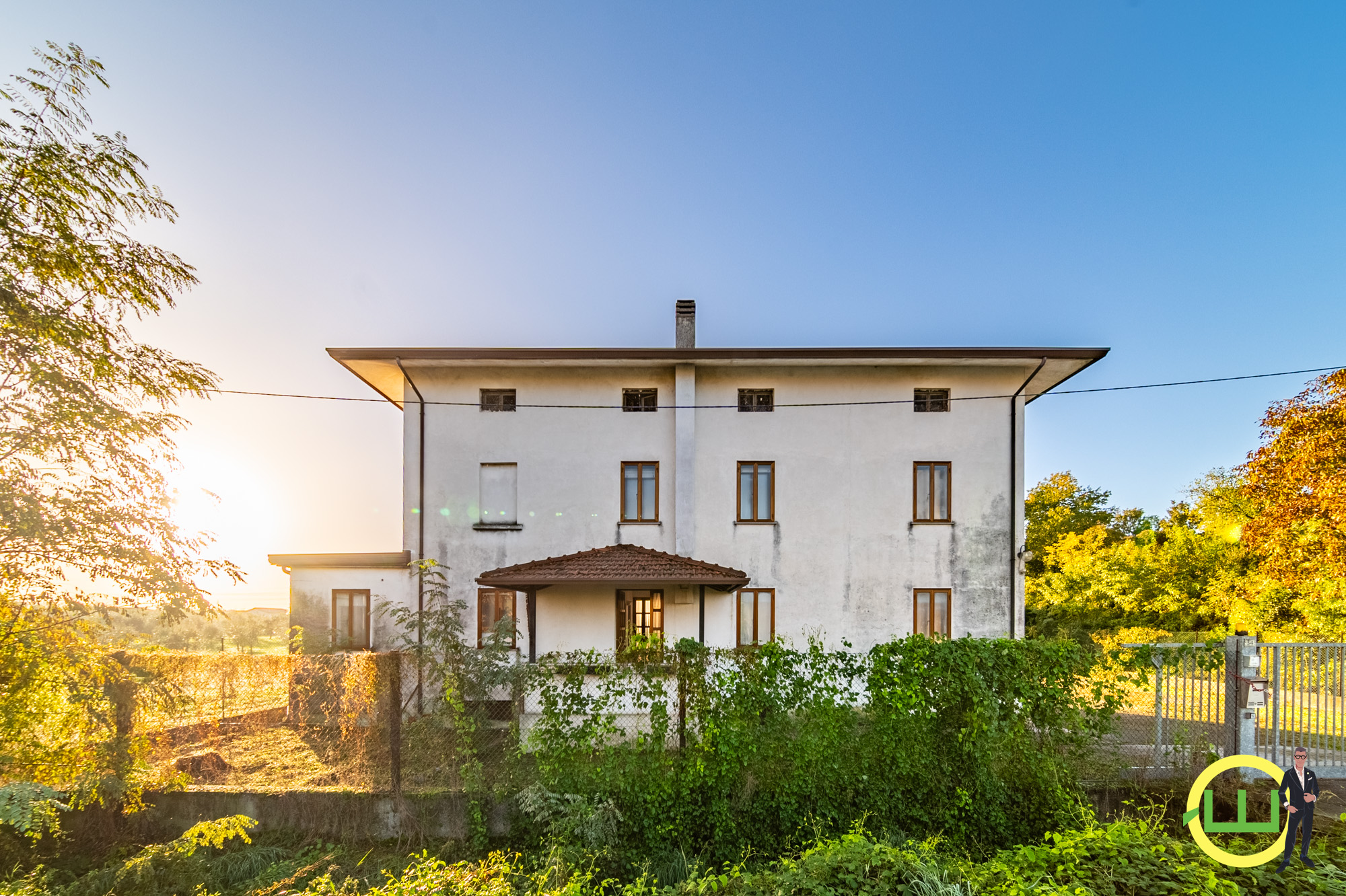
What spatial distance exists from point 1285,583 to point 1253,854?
1526 cm

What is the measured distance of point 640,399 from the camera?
12281mm

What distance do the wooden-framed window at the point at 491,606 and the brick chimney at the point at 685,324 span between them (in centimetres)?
682

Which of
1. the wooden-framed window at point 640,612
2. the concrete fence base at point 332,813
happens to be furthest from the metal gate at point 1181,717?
the concrete fence base at point 332,813

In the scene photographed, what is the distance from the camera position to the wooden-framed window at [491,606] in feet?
37.7

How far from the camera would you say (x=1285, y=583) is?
563 inches

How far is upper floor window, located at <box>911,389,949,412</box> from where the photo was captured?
39.8 feet

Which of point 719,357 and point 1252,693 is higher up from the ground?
point 719,357

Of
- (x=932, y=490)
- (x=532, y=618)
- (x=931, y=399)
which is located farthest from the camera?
(x=931, y=399)

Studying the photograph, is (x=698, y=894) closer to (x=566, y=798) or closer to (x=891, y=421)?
(x=566, y=798)

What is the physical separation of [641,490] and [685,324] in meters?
4.08

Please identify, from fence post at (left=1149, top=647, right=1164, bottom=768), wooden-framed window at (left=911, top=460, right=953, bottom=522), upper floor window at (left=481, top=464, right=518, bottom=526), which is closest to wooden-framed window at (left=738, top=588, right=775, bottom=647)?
wooden-framed window at (left=911, top=460, right=953, bottom=522)

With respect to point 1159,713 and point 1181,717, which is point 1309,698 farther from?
point 1159,713

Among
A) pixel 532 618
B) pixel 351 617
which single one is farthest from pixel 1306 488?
pixel 351 617

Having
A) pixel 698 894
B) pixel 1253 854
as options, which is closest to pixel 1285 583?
pixel 1253 854
